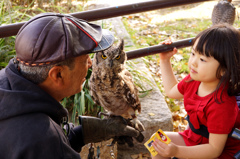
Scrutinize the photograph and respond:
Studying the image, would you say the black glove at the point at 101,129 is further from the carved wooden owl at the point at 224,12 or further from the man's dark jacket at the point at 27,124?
the carved wooden owl at the point at 224,12

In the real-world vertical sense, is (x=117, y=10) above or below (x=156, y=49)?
above

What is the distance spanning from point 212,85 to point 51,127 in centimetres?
103

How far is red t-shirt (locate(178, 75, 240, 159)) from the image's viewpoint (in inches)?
59.6

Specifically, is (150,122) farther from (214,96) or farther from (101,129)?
(214,96)

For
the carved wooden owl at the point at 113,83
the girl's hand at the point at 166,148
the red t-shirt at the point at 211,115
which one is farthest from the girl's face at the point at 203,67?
the carved wooden owl at the point at 113,83

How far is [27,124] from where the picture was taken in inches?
44.2

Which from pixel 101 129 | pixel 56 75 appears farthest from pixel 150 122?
pixel 56 75

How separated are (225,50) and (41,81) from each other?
1030mm

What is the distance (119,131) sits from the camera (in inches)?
80.5

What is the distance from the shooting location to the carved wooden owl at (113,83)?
7.14 ft

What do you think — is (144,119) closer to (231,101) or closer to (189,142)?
(189,142)

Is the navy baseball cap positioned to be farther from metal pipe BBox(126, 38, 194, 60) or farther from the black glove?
metal pipe BBox(126, 38, 194, 60)

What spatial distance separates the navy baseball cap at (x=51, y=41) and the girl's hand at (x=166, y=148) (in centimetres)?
78

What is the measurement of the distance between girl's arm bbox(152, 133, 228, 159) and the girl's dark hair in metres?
0.30
